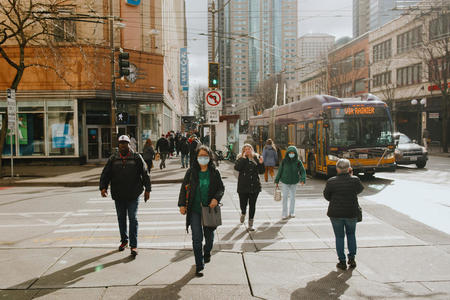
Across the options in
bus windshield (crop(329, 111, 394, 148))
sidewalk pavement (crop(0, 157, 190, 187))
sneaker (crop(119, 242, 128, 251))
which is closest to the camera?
sneaker (crop(119, 242, 128, 251))

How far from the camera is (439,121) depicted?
3875 cm

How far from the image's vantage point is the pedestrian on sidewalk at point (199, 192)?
17.8ft

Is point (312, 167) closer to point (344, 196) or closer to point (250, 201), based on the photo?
point (250, 201)

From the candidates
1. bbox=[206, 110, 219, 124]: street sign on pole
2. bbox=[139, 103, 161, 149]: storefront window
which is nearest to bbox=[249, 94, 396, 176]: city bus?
bbox=[206, 110, 219, 124]: street sign on pole

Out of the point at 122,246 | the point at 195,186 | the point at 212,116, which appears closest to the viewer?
the point at 195,186

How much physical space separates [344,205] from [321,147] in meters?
10.1

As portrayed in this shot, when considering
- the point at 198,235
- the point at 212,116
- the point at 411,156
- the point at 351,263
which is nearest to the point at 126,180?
the point at 198,235

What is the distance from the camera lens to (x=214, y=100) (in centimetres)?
1728

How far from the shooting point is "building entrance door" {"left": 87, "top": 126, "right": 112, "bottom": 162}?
25.1m

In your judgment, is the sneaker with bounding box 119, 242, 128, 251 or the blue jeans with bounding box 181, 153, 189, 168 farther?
the blue jeans with bounding box 181, 153, 189, 168

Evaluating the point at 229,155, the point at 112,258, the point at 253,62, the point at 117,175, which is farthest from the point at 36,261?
the point at 253,62

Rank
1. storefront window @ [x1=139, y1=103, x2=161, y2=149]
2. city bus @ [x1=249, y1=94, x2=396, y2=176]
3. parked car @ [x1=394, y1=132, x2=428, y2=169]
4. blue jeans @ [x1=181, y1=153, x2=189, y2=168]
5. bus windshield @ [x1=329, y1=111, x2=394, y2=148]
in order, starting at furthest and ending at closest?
storefront window @ [x1=139, y1=103, x2=161, y2=149] → blue jeans @ [x1=181, y1=153, x2=189, y2=168] → parked car @ [x1=394, y1=132, x2=428, y2=169] → bus windshield @ [x1=329, y1=111, x2=394, y2=148] → city bus @ [x1=249, y1=94, x2=396, y2=176]

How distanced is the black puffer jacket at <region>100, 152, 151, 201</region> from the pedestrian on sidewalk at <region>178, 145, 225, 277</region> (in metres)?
1.15

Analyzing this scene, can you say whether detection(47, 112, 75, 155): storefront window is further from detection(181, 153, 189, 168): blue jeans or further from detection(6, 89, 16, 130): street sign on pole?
detection(6, 89, 16, 130): street sign on pole
